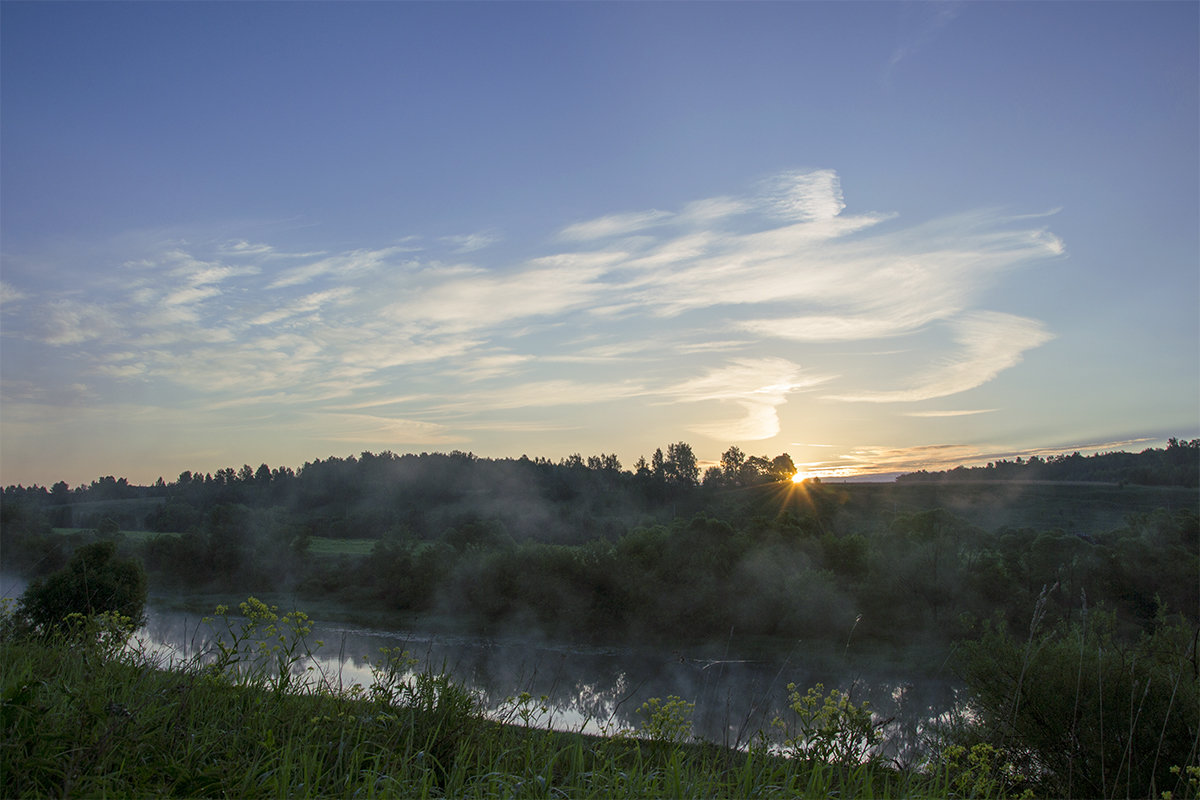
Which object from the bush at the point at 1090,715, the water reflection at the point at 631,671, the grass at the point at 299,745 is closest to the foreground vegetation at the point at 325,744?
the grass at the point at 299,745

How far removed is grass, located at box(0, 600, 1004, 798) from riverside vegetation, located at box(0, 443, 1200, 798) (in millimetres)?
26

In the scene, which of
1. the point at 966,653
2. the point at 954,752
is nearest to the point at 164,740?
the point at 954,752

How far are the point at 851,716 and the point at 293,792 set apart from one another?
3.29 m

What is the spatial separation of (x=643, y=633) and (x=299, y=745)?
39.9 m

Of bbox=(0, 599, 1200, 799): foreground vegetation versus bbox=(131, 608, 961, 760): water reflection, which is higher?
bbox=(0, 599, 1200, 799): foreground vegetation

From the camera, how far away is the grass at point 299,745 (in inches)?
108

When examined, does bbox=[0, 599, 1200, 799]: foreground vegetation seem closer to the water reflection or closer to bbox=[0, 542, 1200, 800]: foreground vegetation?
bbox=[0, 542, 1200, 800]: foreground vegetation

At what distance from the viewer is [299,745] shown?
3426mm

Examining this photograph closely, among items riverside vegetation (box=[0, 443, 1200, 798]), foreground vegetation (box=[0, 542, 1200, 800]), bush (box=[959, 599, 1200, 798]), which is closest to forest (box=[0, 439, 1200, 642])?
riverside vegetation (box=[0, 443, 1200, 798])

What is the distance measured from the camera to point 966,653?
19.3 meters

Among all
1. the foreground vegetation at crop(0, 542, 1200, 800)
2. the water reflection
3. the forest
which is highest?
the foreground vegetation at crop(0, 542, 1200, 800)

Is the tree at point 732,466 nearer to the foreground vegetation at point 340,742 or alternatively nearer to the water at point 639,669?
the water at point 639,669

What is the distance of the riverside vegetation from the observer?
3258 mm

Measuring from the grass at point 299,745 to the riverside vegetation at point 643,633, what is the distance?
0.08 feet
